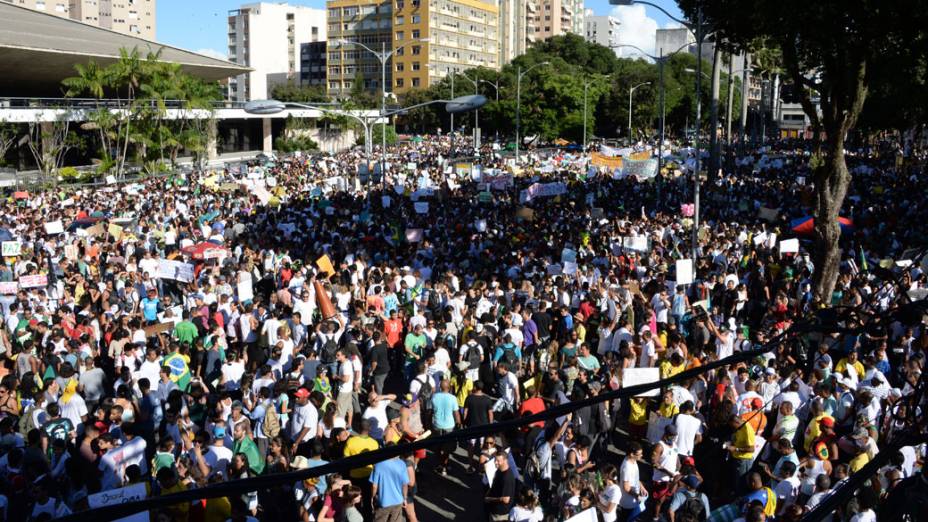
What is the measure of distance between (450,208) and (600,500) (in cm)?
1980

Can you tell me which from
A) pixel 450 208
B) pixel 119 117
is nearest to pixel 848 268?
pixel 450 208

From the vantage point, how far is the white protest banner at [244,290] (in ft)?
46.7

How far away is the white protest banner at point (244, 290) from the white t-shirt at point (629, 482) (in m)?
8.65

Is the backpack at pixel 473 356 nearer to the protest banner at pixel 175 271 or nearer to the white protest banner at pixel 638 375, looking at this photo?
the white protest banner at pixel 638 375

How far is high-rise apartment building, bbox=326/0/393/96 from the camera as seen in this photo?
118 metres

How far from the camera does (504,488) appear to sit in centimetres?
735

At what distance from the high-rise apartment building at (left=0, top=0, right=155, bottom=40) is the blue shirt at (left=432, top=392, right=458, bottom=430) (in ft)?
412

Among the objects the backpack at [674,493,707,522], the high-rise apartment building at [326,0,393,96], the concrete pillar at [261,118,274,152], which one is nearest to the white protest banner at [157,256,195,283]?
the backpack at [674,493,707,522]

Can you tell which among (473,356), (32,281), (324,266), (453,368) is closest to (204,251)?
(324,266)

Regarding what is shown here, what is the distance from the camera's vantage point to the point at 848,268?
17547 mm

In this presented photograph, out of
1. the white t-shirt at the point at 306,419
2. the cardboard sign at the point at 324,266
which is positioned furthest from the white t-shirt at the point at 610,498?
the cardboard sign at the point at 324,266

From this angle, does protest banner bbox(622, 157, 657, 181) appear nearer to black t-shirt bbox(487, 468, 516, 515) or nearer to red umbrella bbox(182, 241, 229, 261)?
red umbrella bbox(182, 241, 229, 261)

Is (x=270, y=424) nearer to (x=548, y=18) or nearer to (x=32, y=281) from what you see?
(x=32, y=281)

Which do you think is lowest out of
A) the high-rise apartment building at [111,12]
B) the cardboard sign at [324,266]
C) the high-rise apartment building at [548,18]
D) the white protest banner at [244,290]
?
the white protest banner at [244,290]
